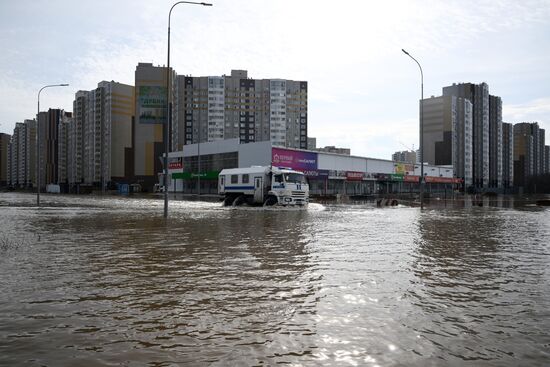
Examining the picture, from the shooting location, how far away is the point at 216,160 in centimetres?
7369

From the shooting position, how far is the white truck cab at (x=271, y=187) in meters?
28.2

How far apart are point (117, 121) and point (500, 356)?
13849cm

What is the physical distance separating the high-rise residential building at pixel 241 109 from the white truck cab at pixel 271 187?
316ft

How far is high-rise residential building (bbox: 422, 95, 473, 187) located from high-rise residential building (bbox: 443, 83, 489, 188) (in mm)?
6153

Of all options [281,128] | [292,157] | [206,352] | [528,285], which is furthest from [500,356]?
[281,128]

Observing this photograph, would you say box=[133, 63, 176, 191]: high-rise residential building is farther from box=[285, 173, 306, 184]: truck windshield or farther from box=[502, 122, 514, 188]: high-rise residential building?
box=[502, 122, 514, 188]: high-rise residential building

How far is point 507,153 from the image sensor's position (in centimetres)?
15238

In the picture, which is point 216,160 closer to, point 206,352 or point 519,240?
point 519,240

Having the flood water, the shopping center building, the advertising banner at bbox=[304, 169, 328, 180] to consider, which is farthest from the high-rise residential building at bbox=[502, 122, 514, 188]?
the flood water

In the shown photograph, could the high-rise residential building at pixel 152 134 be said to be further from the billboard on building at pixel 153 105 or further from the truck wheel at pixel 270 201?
the billboard on building at pixel 153 105

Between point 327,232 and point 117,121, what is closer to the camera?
point 327,232

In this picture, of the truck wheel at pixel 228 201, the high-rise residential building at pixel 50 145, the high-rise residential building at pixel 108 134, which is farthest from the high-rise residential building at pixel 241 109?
the truck wheel at pixel 228 201

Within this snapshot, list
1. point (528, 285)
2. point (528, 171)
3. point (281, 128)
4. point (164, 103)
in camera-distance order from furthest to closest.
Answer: point (528, 171), point (281, 128), point (164, 103), point (528, 285)

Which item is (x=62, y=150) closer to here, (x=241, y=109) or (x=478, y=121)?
(x=241, y=109)
